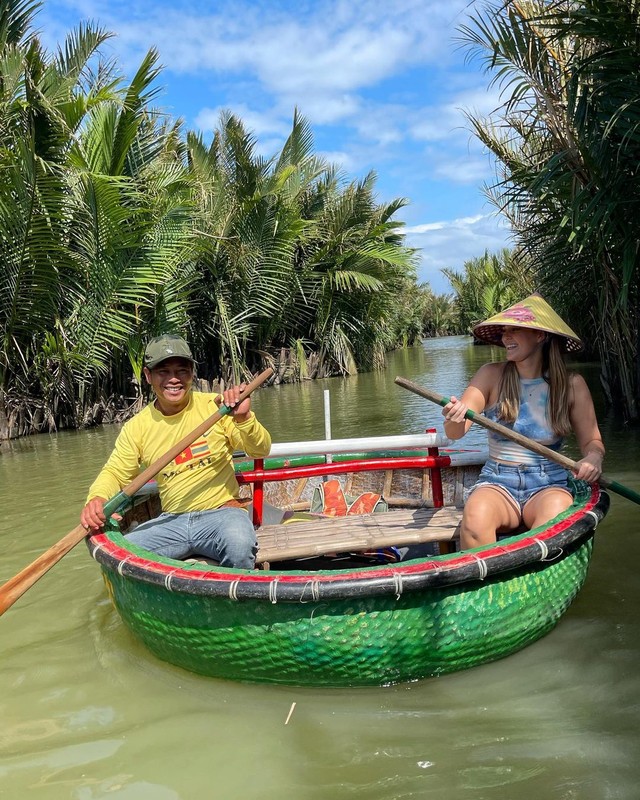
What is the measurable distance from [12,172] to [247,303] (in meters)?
7.65

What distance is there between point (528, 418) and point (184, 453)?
179 centimetres

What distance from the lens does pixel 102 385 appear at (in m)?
12.4

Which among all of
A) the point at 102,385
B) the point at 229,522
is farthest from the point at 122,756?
the point at 102,385

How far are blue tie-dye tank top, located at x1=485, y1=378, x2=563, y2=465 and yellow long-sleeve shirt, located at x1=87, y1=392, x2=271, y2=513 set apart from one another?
1.23 meters

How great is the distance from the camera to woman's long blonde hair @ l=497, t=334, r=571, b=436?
351cm

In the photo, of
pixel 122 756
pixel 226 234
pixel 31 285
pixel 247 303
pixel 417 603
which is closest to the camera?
pixel 122 756

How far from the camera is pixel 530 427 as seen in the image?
3.58 meters

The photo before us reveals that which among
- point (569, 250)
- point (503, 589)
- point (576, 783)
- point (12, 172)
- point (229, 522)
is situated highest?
point (12, 172)

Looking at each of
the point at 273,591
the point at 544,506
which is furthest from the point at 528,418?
the point at 273,591

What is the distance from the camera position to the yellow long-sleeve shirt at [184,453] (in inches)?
143

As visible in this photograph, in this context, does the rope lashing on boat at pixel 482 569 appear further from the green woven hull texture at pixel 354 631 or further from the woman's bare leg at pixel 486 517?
the woman's bare leg at pixel 486 517

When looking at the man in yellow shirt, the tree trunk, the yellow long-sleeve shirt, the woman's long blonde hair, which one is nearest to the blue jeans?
the man in yellow shirt

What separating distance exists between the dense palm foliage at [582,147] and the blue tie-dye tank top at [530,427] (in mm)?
2459

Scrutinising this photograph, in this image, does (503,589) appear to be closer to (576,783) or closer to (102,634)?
(576,783)
